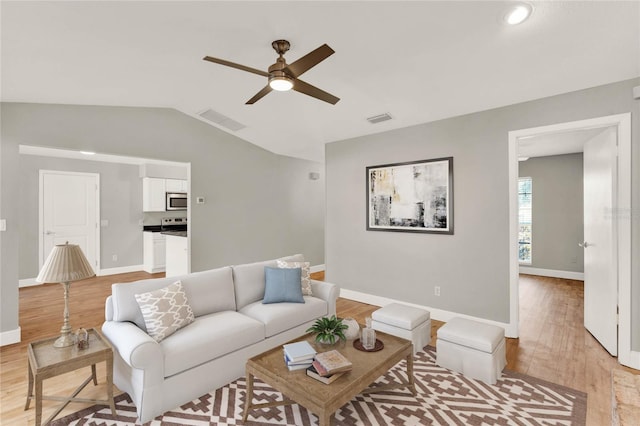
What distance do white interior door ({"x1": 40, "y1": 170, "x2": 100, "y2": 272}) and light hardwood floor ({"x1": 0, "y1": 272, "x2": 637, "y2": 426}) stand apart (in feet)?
3.07

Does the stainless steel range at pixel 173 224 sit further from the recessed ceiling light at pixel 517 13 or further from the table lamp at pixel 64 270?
the recessed ceiling light at pixel 517 13

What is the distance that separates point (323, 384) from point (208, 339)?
1.03m

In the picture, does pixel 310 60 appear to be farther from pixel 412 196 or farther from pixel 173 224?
pixel 173 224

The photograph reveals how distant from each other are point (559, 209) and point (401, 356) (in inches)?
236

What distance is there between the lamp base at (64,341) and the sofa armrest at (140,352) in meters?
0.28

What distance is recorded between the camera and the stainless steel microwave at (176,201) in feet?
23.5

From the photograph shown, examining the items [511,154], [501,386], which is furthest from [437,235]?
[501,386]

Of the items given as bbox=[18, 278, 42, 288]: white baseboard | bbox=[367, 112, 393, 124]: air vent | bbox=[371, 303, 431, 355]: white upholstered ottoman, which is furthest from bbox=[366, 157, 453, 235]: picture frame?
bbox=[18, 278, 42, 288]: white baseboard

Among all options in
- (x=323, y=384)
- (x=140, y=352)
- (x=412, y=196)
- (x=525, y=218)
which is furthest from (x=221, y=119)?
(x=525, y=218)

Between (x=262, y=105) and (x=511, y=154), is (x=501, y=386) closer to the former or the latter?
(x=511, y=154)

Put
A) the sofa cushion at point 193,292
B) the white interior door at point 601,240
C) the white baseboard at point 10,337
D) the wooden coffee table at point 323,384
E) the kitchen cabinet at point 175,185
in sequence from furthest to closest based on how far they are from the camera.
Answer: the kitchen cabinet at point 175,185, the white baseboard at point 10,337, the white interior door at point 601,240, the sofa cushion at point 193,292, the wooden coffee table at point 323,384

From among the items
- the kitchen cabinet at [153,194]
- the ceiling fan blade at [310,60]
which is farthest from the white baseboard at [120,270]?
the ceiling fan blade at [310,60]

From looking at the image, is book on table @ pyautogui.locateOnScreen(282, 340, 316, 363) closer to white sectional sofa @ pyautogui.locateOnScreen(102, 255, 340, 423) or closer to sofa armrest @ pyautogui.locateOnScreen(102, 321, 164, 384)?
white sectional sofa @ pyautogui.locateOnScreen(102, 255, 340, 423)

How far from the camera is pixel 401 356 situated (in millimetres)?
2236
